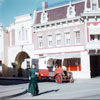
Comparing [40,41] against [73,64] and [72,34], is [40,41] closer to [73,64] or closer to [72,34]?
[72,34]

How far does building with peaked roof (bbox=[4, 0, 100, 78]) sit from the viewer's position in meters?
27.0

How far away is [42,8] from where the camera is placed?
32.6 m

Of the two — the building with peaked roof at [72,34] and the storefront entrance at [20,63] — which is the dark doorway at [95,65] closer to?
the building with peaked roof at [72,34]

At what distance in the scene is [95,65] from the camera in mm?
29391

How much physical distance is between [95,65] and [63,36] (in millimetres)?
5124

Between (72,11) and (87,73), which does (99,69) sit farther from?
(72,11)

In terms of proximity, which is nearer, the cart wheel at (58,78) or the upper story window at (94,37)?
the cart wheel at (58,78)

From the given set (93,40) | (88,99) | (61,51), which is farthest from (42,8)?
(88,99)

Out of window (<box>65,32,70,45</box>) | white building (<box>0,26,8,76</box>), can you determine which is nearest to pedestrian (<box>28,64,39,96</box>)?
window (<box>65,32,70,45</box>)

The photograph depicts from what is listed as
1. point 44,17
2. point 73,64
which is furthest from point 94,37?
point 44,17

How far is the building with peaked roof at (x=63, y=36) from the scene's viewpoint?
27.0 metres

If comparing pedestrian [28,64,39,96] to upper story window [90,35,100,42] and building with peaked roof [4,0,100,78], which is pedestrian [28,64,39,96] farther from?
upper story window [90,35,100,42]

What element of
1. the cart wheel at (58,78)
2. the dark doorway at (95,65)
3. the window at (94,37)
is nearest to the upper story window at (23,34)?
the dark doorway at (95,65)

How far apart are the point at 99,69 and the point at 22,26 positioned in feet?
39.1
